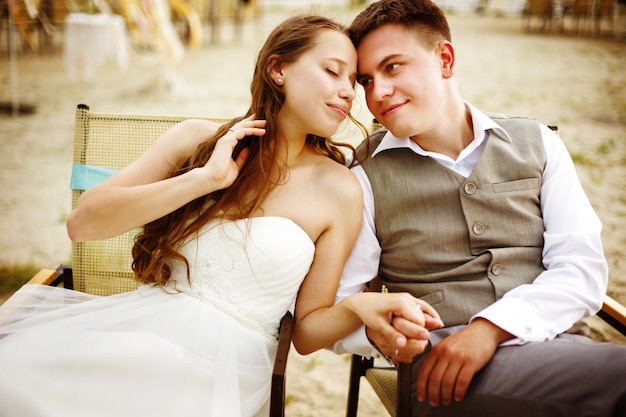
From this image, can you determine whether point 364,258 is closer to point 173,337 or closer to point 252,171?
point 252,171

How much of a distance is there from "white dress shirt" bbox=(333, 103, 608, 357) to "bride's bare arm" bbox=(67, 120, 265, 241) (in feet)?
1.82

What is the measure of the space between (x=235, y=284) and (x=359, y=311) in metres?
0.47

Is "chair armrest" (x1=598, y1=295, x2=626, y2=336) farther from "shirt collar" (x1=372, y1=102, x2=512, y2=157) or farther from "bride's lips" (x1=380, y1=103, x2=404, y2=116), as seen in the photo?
"bride's lips" (x1=380, y1=103, x2=404, y2=116)

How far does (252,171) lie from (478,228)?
2.75ft

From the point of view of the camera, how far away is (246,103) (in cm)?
827

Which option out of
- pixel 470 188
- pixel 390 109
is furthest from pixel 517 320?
pixel 390 109

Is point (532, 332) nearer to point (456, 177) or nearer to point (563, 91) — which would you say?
point (456, 177)

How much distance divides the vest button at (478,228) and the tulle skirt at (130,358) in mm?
825

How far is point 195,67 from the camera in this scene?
11281 millimetres

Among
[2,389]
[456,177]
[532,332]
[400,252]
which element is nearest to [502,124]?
[456,177]

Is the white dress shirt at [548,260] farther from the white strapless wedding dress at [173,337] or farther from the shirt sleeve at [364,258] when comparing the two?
the white strapless wedding dress at [173,337]

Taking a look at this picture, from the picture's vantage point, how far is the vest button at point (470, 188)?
1.93 m

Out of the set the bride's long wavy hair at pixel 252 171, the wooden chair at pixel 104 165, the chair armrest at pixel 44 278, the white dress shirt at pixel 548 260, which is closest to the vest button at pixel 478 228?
the white dress shirt at pixel 548 260

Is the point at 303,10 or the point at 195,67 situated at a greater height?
the point at 303,10
